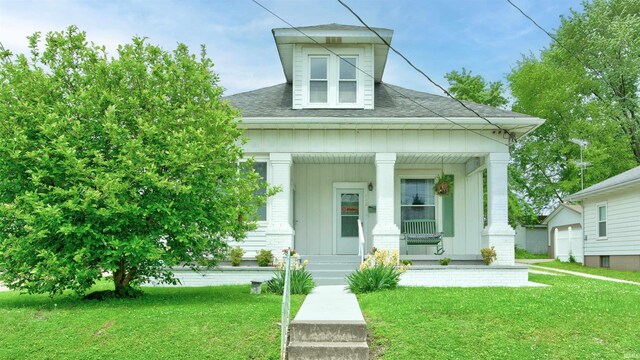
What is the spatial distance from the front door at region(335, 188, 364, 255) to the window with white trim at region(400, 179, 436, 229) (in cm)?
118

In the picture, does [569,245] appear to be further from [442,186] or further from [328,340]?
[328,340]

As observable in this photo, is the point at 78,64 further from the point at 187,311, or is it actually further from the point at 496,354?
the point at 496,354

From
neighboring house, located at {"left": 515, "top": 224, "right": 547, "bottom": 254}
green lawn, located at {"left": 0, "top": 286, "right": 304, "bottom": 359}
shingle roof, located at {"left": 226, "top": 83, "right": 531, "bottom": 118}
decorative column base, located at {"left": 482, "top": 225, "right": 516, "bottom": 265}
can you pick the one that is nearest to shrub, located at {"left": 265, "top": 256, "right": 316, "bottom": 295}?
green lawn, located at {"left": 0, "top": 286, "right": 304, "bottom": 359}

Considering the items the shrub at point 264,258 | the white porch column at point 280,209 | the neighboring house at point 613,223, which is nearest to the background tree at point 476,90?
the neighboring house at point 613,223

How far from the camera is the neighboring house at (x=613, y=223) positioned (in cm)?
2173

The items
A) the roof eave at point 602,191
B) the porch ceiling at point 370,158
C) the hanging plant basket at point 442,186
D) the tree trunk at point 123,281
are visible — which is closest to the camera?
the tree trunk at point 123,281

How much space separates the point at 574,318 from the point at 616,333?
2.04 ft

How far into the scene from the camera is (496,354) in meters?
7.79

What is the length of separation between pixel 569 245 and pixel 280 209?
63.7 feet

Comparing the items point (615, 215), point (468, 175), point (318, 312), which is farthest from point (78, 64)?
point (615, 215)

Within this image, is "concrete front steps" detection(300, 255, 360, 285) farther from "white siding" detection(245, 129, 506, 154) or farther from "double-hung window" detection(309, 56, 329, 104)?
"double-hung window" detection(309, 56, 329, 104)

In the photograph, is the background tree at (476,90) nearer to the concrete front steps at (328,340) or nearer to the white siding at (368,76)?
the white siding at (368,76)

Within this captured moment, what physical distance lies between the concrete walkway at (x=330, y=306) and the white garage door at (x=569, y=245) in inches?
729

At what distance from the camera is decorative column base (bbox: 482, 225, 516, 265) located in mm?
15172
